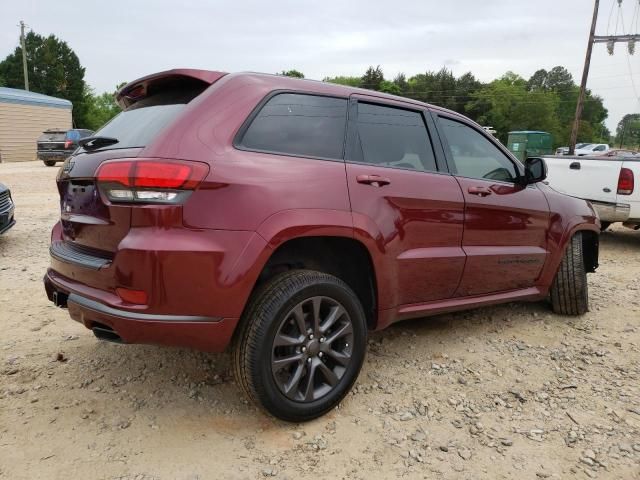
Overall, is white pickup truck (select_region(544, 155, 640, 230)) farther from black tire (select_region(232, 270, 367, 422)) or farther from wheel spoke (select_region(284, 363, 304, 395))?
wheel spoke (select_region(284, 363, 304, 395))

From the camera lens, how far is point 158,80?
281 centimetres

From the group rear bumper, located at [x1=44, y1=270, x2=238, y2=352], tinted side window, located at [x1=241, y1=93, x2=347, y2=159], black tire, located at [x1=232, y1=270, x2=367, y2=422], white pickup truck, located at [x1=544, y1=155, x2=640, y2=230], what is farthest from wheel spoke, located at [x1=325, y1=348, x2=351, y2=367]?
white pickup truck, located at [x1=544, y1=155, x2=640, y2=230]

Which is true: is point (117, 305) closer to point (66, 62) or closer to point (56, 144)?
point (56, 144)

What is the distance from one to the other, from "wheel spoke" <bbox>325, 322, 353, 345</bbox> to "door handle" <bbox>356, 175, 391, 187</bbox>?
780 mm

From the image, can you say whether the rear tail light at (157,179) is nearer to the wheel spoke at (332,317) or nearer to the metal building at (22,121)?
the wheel spoke at (332,317)

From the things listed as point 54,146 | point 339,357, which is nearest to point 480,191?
point 339,357

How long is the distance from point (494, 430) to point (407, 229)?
118 cm

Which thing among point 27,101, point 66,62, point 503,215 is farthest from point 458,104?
point 503,215

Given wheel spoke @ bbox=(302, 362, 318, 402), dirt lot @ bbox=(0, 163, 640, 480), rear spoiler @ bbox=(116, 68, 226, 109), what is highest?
rear spoiler @ bbox=(116, 68, 226, 109)

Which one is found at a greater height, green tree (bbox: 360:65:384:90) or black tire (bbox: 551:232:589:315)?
green tree (bbox: 360:65:384:90)

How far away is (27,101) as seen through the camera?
89.4 ft

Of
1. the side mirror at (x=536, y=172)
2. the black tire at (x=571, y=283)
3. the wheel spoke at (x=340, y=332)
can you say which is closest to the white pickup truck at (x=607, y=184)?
the black tire at (x=571, y=283)

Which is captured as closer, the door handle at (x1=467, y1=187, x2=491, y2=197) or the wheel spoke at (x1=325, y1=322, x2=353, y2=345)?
the wheel spoke at (x1=325, y1=322, x2=353, y2=345)

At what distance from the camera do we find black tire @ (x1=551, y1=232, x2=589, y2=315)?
427 cm
